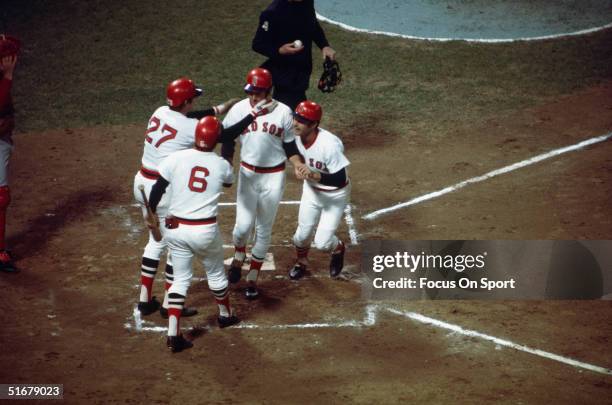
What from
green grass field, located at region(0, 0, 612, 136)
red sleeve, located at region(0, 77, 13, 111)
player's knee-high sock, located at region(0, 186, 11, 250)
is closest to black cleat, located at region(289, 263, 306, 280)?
player's knee-high sock, located at region(0, 186, 11, 250)

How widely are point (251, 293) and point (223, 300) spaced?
0.72m

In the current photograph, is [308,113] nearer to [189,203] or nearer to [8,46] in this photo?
[189,203]

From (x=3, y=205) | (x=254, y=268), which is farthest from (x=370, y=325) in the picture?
(x=3, y=205)

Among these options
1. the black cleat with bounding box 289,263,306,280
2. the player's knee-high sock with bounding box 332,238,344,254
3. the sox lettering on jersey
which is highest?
the sox lettering on jersey

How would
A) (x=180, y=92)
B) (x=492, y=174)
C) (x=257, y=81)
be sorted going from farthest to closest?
(x=492, y=174)
(x=257, y=81)
(x=180, y=92)

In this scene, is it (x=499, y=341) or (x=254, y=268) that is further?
(x=254, y=268)

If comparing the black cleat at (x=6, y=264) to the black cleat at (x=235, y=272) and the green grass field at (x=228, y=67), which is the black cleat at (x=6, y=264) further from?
the green grass field at (x=228, y=67)

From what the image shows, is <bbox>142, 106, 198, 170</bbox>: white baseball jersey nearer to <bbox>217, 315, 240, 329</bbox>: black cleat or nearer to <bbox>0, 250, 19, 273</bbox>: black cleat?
<bbox>217, 315, 240, 329</bbox>: black cleat

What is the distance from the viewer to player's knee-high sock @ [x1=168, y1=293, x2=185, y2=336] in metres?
8.93

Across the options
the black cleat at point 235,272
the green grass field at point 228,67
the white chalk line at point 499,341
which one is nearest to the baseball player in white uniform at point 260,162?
the black cleat at point 235,272

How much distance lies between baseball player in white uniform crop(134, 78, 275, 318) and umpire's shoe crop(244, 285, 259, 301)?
601 millimetres

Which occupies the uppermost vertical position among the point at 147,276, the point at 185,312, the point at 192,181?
the point at 192,181

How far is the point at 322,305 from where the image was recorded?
32.5 feet

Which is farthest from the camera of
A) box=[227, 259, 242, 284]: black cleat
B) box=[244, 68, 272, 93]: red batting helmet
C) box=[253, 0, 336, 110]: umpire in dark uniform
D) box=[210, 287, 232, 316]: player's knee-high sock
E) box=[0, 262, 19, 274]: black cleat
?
box=[253, 0, 336, 110]: umpire in dark uniform
